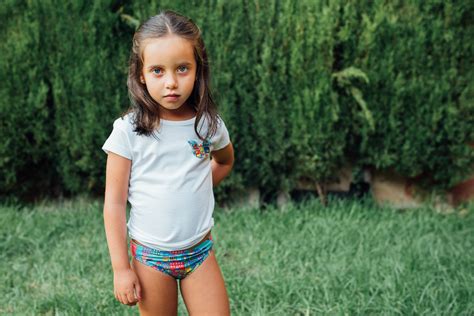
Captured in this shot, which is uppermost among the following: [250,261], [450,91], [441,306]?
[450,91]

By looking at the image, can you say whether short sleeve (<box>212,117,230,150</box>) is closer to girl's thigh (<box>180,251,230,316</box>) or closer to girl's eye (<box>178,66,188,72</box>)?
girl's eye (<box>178,66,188,72</box>)

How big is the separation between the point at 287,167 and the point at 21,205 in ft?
6.92

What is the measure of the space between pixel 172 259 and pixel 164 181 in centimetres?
27

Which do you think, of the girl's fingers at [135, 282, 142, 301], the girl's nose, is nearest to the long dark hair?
the girl's nose

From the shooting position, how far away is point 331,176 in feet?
16.7

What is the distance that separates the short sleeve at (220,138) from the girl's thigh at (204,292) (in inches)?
17.4

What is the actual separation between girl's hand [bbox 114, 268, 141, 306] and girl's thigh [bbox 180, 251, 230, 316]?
19 cm

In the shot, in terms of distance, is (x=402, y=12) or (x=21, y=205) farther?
(x=21, y=205)

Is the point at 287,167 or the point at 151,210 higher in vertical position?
the point at 151,210

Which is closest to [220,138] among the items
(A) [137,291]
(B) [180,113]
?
(B) [180,113]

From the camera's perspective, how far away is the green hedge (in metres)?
4.74

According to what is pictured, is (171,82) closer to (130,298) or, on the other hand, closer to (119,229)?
(119,229)

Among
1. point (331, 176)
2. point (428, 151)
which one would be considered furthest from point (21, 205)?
point (428, 151)

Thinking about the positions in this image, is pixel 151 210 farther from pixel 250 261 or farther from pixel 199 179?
pixel 250 261
